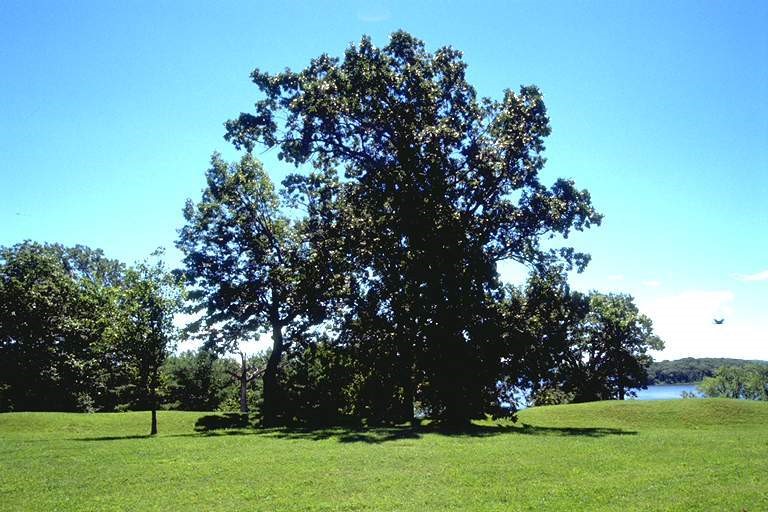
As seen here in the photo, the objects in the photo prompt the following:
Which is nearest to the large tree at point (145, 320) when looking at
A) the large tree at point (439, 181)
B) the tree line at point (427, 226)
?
A: the tree line at point (427, 226)

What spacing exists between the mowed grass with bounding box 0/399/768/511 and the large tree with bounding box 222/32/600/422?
8216 millimetres

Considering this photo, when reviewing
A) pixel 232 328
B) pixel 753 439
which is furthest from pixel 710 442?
pixel 232 328

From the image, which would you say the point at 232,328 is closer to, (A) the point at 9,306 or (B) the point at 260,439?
(B) the point at 260,439

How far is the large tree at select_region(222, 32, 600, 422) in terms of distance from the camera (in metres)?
31.6

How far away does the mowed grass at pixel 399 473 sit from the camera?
1152 cm

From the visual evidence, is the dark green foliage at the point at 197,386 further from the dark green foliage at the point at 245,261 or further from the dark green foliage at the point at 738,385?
the dark green foliage at the point at 738,385

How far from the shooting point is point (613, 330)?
67250 mm

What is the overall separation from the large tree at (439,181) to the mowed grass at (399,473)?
8.22 metres

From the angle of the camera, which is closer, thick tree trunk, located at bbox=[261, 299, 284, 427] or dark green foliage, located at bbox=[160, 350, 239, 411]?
thick tree trunk, located at bbox=[261, 299, 284, 427]

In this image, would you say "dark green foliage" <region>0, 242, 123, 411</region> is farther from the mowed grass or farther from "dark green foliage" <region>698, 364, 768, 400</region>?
"dark green foliage" <region>698, 364, 768, 400</region>

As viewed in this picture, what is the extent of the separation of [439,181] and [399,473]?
67.4ft

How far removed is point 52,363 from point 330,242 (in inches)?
1629

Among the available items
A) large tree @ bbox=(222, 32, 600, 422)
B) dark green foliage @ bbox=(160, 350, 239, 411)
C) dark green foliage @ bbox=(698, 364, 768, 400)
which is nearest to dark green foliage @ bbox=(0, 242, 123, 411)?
dark green foliage @ bbox=(160, 350, 239, 411)

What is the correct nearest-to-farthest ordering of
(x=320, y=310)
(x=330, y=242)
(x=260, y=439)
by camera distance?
(x=260, y=439)
(x=330, y=242)
(x=320, y=310)
